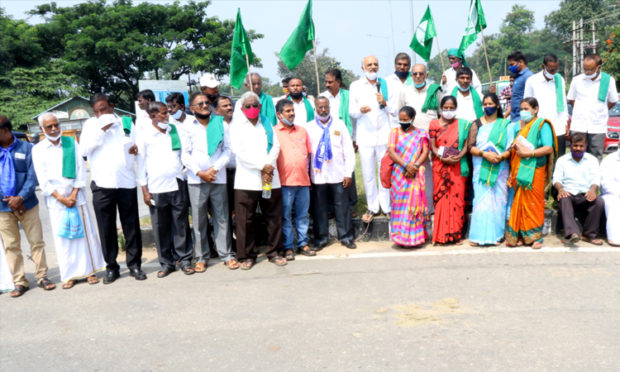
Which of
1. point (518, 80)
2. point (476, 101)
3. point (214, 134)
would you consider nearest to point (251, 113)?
point (214, 134)

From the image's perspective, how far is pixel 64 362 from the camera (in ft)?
11.7

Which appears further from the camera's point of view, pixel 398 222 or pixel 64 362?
pixel 398 222

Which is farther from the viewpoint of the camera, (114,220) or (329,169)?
(329,169)

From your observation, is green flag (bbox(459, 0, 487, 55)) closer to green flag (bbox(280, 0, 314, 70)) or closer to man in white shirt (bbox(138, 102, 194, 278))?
green flag (bbox(280, 0, 314, 70))

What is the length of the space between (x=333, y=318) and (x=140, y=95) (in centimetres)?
402

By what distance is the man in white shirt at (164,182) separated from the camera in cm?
544

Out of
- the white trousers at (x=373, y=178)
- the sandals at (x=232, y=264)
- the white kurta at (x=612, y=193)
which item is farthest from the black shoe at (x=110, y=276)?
the white kurta at (x=612, y=193)

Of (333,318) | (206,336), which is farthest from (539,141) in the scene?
(206,336)

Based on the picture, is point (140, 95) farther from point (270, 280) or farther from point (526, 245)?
point (526, 245)

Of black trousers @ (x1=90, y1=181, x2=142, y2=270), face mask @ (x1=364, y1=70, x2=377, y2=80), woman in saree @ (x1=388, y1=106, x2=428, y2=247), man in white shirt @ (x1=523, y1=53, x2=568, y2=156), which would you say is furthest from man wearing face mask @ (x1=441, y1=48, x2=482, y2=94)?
black trousers @ (x1=90, y1=181, x2=142, y2=270)

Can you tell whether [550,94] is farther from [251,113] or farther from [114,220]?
[114,220]

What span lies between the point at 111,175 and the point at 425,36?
488 centimetres

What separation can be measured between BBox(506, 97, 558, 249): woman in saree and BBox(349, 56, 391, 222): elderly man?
5.25 feet

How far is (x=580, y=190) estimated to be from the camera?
19.2ft
